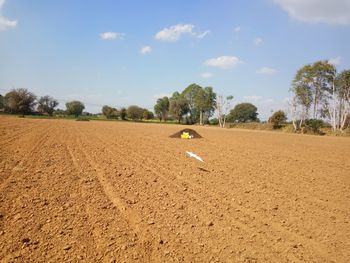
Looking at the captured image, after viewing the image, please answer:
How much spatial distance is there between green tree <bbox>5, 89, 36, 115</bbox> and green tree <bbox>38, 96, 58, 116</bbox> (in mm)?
20286

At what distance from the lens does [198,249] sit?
370cm

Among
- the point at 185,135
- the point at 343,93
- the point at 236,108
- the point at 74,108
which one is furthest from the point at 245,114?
the point at 185,135

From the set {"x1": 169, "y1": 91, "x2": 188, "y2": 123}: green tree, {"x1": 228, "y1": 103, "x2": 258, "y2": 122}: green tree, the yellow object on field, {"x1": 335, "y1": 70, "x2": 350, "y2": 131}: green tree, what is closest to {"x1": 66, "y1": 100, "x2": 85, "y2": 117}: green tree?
{"x1": 169, "y1": 91, "x2": 188, "y2": 123}: green tree

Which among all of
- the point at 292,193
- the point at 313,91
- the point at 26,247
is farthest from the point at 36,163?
the point at 313,91

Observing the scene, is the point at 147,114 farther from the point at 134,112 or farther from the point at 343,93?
the point at 343,93

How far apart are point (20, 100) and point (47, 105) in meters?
27.3

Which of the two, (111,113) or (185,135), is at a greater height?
(111,113)

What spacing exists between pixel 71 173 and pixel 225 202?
13.4 feet

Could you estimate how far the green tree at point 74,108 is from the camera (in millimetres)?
136625

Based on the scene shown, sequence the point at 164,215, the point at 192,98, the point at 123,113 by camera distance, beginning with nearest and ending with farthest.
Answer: the point at 164,215 < the point at 192,98 < the point at 123,113

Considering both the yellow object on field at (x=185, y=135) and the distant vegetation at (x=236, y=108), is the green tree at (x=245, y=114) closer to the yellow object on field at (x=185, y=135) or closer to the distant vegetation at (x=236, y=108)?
the distant vegetation at (x=236, y=108)

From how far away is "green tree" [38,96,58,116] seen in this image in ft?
391

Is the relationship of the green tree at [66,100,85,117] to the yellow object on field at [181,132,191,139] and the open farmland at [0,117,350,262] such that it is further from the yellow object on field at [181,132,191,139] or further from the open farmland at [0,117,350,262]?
the open farmland at [0,117,350,262]

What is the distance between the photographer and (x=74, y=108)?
137 meters
